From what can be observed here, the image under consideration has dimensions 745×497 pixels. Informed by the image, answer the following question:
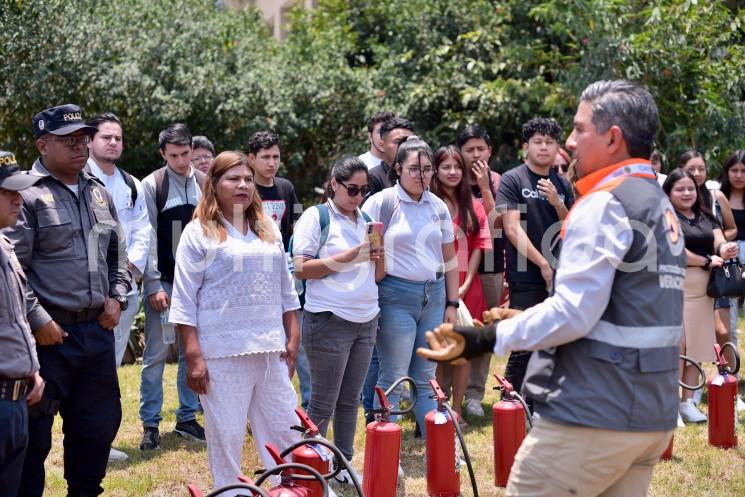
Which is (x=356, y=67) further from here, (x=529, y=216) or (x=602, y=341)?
(x=602, y=341)

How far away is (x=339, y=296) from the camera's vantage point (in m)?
6.16

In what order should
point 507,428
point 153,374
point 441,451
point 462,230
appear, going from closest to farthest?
point 441,451, point 507,428, point 153,374, point 462,230

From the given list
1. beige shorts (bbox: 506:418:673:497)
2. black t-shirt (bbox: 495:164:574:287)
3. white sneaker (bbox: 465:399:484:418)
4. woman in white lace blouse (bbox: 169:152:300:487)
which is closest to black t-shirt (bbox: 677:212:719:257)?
black t-shirt (bbox: 495:164:574:287)

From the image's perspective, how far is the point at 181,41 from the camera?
1364 centimetres

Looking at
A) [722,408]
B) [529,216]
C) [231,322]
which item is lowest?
[722,408]

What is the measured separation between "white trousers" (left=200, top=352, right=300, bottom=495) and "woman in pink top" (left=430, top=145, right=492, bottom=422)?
2.47 metres

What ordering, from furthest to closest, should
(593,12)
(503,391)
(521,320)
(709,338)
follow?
(593,12), (709,338), (503,391), (521,320)

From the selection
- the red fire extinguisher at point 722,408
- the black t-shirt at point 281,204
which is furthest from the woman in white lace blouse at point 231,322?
the red fire extinguisher at point 722,408

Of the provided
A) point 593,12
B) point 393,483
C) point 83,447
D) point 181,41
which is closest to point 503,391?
point 393,483

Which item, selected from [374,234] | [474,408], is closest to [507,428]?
[374,234]

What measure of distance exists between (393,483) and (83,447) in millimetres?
1758

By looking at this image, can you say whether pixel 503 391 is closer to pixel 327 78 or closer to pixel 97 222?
pixel 97 222

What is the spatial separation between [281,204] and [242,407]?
2802 mm

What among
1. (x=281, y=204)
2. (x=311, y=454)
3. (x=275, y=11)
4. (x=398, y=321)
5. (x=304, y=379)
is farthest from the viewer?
(x=275, y=11)
